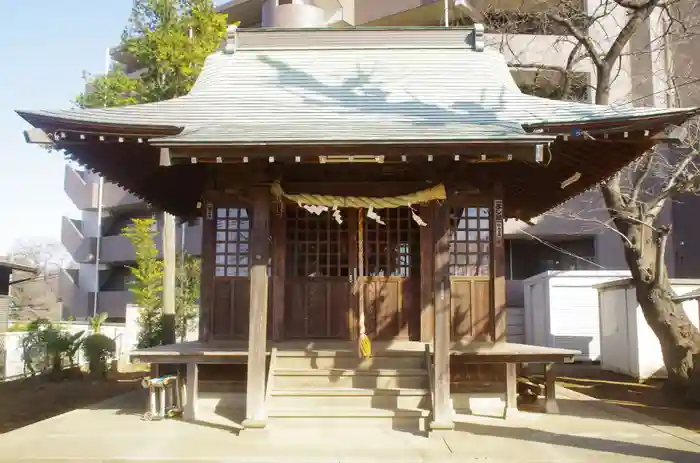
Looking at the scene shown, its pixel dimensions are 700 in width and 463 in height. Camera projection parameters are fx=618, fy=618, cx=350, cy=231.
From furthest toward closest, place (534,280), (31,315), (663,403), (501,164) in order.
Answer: (31,315), (534,280), (663,403), (501,164)

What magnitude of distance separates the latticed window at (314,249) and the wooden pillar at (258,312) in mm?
1786

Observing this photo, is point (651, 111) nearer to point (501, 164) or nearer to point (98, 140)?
point (501, 164)

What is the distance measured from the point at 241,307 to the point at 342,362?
205cm

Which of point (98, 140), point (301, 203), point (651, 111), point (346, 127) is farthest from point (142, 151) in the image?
point (651, 111)

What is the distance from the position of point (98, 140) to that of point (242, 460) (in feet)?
14.7

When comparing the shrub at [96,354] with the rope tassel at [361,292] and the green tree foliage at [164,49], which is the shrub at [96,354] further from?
the rope tassel at [361,292]

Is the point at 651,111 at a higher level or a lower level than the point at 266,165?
higher

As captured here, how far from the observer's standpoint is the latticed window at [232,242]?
1025cm

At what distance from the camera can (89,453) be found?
7.12 metres

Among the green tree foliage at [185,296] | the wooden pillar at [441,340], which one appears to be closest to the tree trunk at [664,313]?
the wooden pillar at [441,340]

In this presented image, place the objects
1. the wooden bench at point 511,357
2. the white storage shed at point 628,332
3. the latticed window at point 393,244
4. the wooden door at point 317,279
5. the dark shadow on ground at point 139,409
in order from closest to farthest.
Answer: the dark shadow on ground at point 139,409, the wooden bench at point 511,357, the wooden door at point 317,279, the latticed window at point 393,244, the white storage shed at point 628,332

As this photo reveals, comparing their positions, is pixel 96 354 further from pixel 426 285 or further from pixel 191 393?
pixel 426 285

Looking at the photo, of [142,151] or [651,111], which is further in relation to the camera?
[142,151]

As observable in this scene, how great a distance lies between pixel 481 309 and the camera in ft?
32.6
